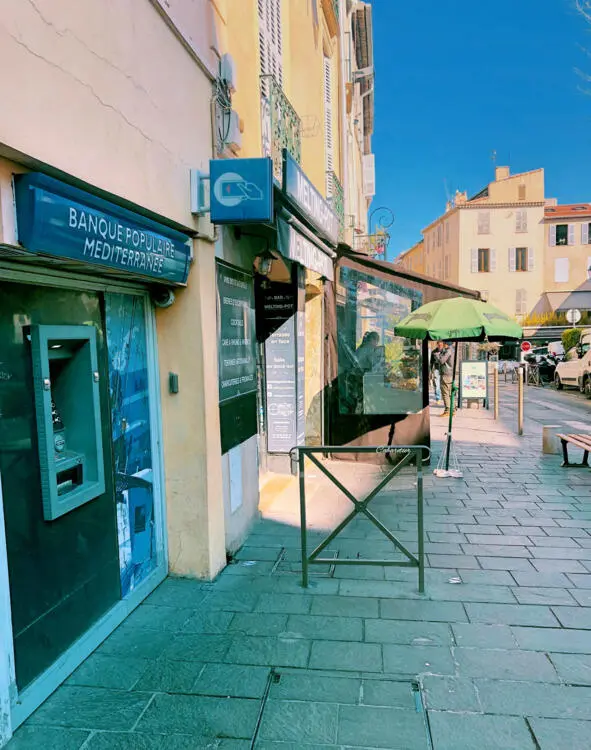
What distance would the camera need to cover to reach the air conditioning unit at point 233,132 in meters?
4.94

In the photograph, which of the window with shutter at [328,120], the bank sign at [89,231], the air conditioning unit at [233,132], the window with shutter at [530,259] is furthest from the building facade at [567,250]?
the bank sign at [89,231]

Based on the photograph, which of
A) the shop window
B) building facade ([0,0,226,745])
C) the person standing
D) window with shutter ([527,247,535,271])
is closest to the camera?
building facade ([0,0,226,745])

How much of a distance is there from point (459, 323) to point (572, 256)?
42031 mm

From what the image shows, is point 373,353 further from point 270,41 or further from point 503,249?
point 503,249

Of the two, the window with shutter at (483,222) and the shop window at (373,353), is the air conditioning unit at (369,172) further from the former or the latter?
the window with shutter at (483,222)

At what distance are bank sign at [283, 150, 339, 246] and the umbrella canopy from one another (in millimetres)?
1576

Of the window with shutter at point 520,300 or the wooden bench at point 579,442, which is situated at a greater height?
the window with shutter at point 520,300

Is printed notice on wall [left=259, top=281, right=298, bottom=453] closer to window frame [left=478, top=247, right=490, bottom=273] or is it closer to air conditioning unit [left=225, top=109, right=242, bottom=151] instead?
air conditioning unit [left=225, top=109, right=242, bottom=151]

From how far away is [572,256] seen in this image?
143 feet

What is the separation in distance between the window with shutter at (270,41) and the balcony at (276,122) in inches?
2.4

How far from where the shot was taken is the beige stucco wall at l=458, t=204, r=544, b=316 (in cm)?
4306

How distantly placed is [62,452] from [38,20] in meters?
2.26

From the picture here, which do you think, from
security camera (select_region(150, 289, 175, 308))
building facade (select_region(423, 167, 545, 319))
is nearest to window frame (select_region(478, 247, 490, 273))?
building facade (select_region(423, 167, 545, 319))

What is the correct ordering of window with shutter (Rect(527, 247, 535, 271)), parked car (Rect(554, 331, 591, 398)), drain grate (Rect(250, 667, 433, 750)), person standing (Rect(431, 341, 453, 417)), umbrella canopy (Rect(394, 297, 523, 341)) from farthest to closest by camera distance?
1. window with shutter (Rect(527, 247, 535, 271))
2. parked car (Rect(554, 331, 591, 398))
3. person standing (Rect(431, 341, 453, 417))
4. umbrella canopy (Rect(394, 297, 523, 341))
5. drain grate (Rect(250, 667, 433, 750))
